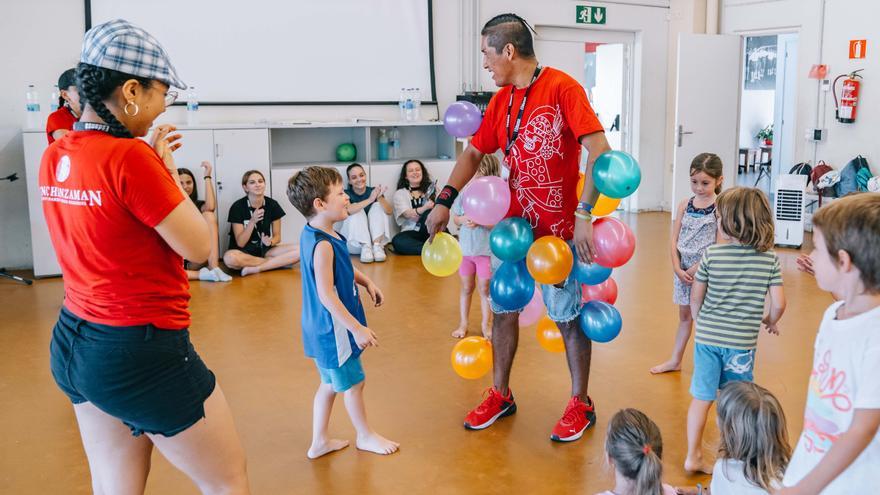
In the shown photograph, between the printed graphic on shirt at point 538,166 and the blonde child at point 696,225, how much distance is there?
0.86m

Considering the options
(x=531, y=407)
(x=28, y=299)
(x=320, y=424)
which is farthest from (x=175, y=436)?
(x=28, y=299)

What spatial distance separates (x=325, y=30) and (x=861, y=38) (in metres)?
5.35

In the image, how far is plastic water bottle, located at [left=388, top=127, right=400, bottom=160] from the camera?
8094mm

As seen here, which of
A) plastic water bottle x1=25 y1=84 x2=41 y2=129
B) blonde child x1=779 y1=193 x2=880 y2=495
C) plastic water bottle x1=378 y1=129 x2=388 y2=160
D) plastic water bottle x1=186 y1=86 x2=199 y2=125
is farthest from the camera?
plastic water bottle x1=378 y1=129 x2=388 y2=160

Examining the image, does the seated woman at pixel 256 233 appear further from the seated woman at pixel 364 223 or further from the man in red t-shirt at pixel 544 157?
the man in red t-shirt at pixel 544 157

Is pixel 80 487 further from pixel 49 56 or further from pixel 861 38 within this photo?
pixel 861 38

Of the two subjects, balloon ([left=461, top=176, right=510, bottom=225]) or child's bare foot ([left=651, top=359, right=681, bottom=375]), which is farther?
child's bare foot ([left=651, top=359, right=681, bottom=375])

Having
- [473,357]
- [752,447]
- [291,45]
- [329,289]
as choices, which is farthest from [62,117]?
[291,45]

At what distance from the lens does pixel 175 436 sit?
174 centimetres

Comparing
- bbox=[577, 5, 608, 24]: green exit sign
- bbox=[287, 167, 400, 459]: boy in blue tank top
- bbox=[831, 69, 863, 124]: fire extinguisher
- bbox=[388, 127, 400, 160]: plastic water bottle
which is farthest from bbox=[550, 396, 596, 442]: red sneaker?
bbox=[577, 5, 608, 24]: green exit sign

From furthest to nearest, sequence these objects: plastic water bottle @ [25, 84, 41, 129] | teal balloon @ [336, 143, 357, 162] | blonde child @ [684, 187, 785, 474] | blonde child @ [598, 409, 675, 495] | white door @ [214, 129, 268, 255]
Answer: teal balloon @ [336, 143, 357, 162], white door @ [214, 129, 268, 255], plastic water bottle @ [25, 84, 41, 129], blonde child @ [684, 187, 785, 474], blonde child @ [598, 409, 675, 495]

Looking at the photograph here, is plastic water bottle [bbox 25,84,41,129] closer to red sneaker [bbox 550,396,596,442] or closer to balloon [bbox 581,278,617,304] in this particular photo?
balloon [bbox 581,278,617,304]

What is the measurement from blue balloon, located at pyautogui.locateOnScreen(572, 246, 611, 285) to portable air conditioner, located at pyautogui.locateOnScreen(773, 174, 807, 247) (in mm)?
4886

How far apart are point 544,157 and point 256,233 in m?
4.25
